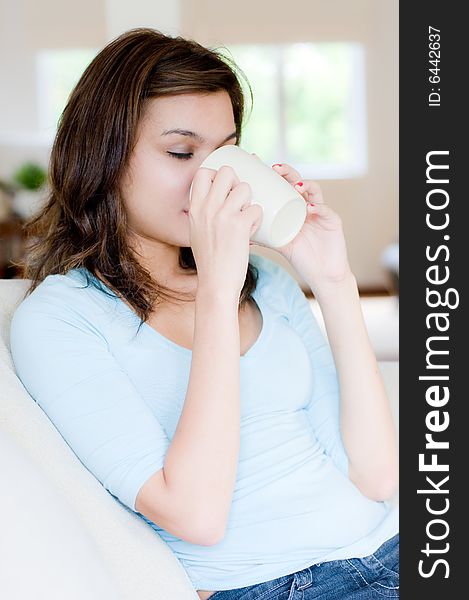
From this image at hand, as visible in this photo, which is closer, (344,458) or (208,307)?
(208,307)

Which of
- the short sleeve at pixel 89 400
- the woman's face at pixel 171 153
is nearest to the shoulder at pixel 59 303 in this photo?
the short sleeve at pixel 89 400

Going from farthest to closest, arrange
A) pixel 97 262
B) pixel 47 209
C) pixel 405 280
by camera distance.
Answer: pixel 47 209 → pixel 97 262 → pixel 405 280

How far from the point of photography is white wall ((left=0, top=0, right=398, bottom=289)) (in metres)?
7.41

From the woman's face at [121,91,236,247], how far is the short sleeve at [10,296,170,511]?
0.21 metres

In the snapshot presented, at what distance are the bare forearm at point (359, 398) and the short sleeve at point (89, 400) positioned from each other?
0.31m

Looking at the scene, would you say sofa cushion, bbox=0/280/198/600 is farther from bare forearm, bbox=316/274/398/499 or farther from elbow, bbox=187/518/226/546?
bare forearm, bbox=316/274/398/499

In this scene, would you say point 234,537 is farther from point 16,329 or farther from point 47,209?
point 47,209

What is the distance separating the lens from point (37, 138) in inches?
295

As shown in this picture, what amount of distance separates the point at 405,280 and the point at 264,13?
7021 mm

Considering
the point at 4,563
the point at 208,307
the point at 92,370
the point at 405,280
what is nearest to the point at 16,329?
the point at 92,370

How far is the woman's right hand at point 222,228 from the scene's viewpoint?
1.04m

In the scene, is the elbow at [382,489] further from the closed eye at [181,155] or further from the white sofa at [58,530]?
the closed eye at [181,155]

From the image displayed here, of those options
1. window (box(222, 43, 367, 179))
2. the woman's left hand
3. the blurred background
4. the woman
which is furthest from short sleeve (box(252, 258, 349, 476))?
window (box(222, 43, 367, 179))

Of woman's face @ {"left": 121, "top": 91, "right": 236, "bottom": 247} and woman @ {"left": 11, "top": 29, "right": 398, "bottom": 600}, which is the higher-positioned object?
woman's face @ {"left": 121, "top": 91, "right": 236, "bottom": 247}
